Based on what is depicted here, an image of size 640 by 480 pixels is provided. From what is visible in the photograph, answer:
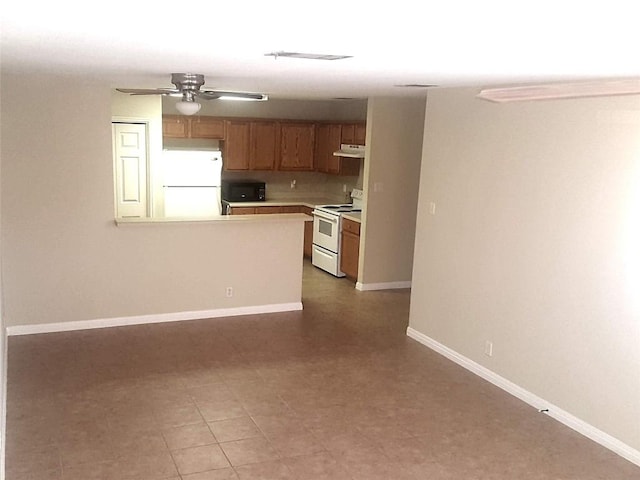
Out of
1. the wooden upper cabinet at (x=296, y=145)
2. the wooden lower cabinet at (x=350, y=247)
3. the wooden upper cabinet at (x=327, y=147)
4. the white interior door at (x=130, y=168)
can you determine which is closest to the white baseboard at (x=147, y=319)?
the wooden lower cabinet at (x=350, y=247)

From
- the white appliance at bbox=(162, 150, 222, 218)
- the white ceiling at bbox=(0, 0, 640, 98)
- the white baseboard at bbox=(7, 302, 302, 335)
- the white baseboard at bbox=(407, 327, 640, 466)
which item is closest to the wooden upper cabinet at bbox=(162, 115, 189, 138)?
the white appliance at bbox=(162, 150, 222, 218)

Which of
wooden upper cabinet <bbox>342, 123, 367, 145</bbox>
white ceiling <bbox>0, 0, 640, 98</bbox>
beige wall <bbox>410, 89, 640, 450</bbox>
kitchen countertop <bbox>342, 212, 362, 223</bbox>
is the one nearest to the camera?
white ceiling <bbox>0, 0, 640, 98</bbox>

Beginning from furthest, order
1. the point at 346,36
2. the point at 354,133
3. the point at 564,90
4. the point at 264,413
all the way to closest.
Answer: the point at 354,133 < the point at 264,413 < the point at 564,90 < the point at 346,36

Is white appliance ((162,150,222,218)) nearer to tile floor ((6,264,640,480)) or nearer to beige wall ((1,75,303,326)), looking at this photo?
beige wall ((1,75,303,326))

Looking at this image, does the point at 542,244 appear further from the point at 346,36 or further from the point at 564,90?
the point at 346,36

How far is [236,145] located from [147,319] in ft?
10.7

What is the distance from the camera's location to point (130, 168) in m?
7.35

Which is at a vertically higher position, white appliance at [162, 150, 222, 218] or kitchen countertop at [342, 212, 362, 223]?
white appliance at [162, 150, 222, 218]

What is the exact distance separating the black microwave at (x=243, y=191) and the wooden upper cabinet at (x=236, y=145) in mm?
228

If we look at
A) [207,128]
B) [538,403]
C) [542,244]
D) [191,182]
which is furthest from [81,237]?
[538,403]

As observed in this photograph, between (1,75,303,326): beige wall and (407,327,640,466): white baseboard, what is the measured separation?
2.01 metres

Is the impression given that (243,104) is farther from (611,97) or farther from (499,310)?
Result: (611,97)

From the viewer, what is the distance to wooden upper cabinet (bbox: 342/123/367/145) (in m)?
7.76

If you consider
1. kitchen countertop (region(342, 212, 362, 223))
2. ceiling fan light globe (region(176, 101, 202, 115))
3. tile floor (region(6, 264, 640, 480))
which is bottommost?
tile floor (region(6, 264, 640, 480))
